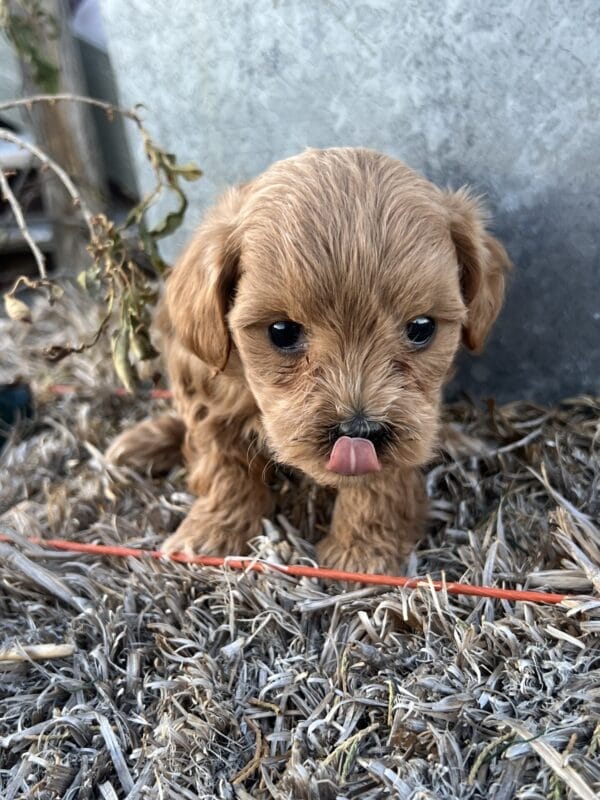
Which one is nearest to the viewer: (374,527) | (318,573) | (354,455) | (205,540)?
(354,455)

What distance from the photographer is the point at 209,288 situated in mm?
2068

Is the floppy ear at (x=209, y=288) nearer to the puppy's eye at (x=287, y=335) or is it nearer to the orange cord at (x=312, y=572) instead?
the puppy's eye at (x=287, y=335)

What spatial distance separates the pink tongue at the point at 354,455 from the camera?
1.80 m

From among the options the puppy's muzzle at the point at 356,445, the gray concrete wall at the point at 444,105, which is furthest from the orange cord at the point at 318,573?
the gray concrete wall at the point at 444,105

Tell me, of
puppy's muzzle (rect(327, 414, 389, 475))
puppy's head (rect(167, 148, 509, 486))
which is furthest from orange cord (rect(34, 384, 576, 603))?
puppy's muzzle (rect(327, 414, 389, 475))

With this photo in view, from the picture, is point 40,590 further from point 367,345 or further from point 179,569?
point 367,345

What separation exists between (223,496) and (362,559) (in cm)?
53

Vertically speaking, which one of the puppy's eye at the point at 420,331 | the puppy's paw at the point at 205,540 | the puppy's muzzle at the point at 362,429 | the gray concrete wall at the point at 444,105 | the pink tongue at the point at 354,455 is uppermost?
the gray concrete wall at the point at 444,105

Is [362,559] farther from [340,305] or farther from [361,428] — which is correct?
[340,305]

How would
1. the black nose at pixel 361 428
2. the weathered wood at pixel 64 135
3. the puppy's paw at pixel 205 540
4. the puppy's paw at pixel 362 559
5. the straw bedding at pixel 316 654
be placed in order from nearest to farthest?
the straw bedding at pixel 316 654, the black nose at pixel 361 428, the puppy's paw at pixel 362 559, the puppy's paw at pixel 205 540, the weathered wood at pixel 64 135

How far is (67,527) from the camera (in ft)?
8.66

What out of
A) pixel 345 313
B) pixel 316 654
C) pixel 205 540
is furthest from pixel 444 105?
pixel 316 654

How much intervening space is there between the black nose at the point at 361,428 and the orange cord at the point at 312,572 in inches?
20.7

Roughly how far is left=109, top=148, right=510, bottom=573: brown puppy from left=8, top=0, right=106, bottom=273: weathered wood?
79.8 inches
